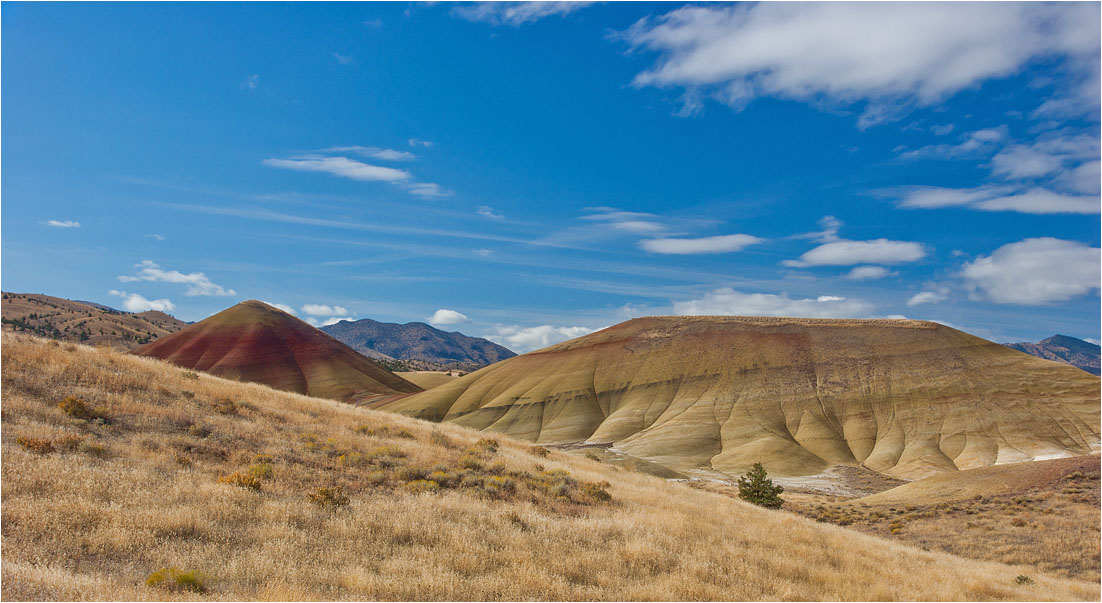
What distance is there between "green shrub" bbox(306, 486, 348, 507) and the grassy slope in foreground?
13.3 inches

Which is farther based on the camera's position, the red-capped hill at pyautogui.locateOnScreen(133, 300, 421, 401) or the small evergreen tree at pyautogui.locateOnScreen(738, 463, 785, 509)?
the red-capped hill at pyautogui.locateOnScreen(133, 300, 421, 401)

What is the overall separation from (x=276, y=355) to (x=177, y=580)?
6063 inches

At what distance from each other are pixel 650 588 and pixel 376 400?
13189cm

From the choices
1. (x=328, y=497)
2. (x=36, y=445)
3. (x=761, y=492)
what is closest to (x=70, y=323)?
(x=761, y=492)

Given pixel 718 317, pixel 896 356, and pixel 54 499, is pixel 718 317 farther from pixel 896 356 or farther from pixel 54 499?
Result: pixel 54 499

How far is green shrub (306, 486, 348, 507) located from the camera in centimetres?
1230

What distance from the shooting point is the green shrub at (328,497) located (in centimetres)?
1230

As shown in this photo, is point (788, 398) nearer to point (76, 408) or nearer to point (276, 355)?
point (76, 408)

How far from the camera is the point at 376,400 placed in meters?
134

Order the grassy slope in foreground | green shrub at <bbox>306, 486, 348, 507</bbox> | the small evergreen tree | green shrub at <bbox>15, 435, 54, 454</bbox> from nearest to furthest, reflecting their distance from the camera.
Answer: the grassy slope in foreground
green shrub at <bbox>15, 435, 54, 454</bbox>
green shrub at <bbox>306, 486, 348, 507</bbox>
the small evergreen tree

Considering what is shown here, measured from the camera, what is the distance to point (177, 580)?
26.3 ft

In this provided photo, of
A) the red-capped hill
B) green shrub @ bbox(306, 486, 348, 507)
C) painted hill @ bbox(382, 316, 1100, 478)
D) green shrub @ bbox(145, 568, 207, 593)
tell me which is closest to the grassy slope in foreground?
green shrub @ bbox(145, 568, 207, 593)

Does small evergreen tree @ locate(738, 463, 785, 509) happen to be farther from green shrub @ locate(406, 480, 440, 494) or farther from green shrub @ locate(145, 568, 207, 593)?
green shrub @ locate(145, 568, 207, 593)

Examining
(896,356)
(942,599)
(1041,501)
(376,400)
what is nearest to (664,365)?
(896,356)
